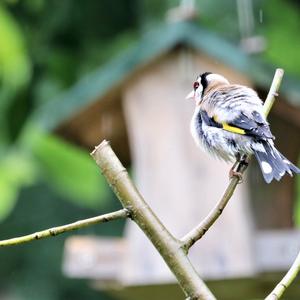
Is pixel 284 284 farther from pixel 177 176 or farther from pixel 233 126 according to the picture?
pixel 177 176

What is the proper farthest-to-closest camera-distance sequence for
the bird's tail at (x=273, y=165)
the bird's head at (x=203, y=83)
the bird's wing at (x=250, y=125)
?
the bird's head at (x=203, y=83), the bird's wing at (x=250, y=125), the bird's tail at (x=273, y=165)

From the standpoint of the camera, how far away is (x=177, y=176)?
12.9 feet

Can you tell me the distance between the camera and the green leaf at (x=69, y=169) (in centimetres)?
545

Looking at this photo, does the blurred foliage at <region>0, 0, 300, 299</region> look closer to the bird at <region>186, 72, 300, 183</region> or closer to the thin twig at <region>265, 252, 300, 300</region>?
the bird at <region>186, 72, 300, 183</region>

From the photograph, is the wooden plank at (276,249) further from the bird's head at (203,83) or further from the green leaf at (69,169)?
the green leaf at (69,169)

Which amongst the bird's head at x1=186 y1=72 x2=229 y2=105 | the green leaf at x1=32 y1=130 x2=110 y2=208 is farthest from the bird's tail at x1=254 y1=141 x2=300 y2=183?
the green leaf at x1=32 y1=130 x2=110 y2=208

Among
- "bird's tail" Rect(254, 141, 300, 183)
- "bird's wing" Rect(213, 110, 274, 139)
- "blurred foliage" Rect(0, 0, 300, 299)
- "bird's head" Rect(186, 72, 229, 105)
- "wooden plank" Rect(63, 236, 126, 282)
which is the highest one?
"blurred foliage" Rect(0, 0, 300, 299)

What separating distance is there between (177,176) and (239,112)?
139cm

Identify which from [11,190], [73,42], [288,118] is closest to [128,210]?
[288,118]

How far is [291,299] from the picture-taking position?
4.34 meters

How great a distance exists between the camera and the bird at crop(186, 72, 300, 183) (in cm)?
242

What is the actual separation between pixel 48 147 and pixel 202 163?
67.0 inches

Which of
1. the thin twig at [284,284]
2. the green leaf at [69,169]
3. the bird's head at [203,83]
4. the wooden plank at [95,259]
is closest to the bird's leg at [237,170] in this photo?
the thin twig at [284,284]

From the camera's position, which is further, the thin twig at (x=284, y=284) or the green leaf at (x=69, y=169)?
the green leaf at (x=69, y=169)
